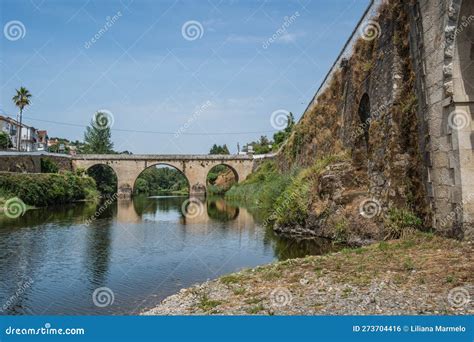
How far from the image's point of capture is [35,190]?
109ft

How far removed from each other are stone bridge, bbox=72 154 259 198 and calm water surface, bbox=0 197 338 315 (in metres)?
34.6

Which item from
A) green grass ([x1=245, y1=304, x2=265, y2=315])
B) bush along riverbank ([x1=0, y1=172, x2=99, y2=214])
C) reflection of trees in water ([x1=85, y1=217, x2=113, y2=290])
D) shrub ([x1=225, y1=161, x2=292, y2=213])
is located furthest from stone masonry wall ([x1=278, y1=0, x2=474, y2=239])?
bush along riverbank ([x1=0, y1=172, x2=99, y2=214])

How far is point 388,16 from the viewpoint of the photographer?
1237cm

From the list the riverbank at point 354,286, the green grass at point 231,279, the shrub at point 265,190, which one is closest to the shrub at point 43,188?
the shrub at point 265,190

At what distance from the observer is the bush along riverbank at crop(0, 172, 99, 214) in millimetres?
30266

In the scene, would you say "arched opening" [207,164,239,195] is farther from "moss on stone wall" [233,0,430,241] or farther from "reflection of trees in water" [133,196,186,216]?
"moss on stone wall" [233,0,430,241]

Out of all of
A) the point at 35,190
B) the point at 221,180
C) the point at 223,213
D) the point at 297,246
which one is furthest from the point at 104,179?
the point at 297,246

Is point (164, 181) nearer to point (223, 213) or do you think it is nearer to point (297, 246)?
point (223, 213)

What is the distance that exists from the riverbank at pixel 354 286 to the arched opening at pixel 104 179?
53.6m

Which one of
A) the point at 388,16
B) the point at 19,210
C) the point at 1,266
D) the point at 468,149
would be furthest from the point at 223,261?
the point at 19,210

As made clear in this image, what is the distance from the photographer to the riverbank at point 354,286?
5719 millimetres

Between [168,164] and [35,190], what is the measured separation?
80.7 feet

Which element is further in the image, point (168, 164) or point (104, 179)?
point (104, 179)

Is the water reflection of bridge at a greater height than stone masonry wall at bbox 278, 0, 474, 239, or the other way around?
stone masonry wall at bbox 278, 0, 474, 239
